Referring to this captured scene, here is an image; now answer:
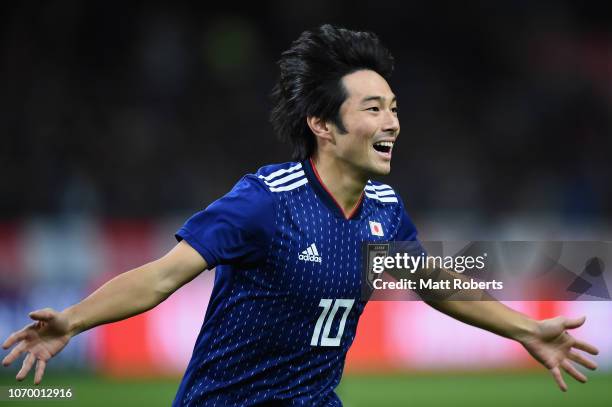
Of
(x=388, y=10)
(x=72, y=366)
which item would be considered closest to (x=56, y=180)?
(x=72, y=366)

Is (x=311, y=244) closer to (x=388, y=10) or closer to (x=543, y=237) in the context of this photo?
(x=543, y=237)

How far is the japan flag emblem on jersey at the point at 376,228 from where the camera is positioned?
15.3ft

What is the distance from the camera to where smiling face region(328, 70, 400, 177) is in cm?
459

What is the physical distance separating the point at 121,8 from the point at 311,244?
41.4ft

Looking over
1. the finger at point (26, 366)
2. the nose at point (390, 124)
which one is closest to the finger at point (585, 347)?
the nose at point (390, 124)

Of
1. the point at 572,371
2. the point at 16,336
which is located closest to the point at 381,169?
the point at 572,371

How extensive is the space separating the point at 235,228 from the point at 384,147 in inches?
35.7

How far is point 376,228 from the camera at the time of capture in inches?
185

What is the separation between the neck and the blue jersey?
176mm

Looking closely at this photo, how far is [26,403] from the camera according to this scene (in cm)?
883

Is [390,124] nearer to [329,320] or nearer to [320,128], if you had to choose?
[320,128]

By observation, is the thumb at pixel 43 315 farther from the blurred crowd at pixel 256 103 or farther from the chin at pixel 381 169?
the blurred crowd at pixel 256 103

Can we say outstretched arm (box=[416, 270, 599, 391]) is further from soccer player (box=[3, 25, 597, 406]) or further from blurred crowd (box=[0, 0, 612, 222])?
blurred crowd (box=[0, 0, 612, 222])

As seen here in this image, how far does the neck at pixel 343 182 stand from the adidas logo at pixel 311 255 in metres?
0.28
